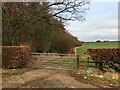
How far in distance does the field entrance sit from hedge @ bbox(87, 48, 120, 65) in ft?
5.92

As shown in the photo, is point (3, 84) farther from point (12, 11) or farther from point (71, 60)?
point (12, 11)

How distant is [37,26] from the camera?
25.4 m

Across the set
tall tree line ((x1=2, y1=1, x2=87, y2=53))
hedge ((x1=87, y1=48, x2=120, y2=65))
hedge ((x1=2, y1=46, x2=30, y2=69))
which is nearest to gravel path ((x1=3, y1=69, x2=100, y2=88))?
hedge ((x1=87, y1=48, x2=120, y2=65))

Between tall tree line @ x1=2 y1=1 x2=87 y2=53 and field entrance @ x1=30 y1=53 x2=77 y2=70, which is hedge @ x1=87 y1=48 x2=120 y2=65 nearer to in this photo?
field entrance @ x1=30 y1=53 x2=77 y2=70

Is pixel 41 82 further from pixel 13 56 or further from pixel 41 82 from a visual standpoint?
pixel 13 56

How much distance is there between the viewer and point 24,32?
23.6 meters

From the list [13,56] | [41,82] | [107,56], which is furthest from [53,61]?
[41,82]

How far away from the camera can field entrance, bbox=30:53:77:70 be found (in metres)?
16.9

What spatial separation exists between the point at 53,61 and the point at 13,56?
285 centimetres

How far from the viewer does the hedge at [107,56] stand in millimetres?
15006

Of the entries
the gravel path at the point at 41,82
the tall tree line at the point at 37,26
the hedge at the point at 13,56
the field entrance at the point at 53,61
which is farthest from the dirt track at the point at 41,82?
the tall tree line at the point at 37,26

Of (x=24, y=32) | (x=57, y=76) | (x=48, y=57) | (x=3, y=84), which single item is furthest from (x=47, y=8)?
(x=3, y=84)

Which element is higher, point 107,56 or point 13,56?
point 107,56

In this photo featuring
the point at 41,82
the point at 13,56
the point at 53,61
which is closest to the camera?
the point at 41,82
